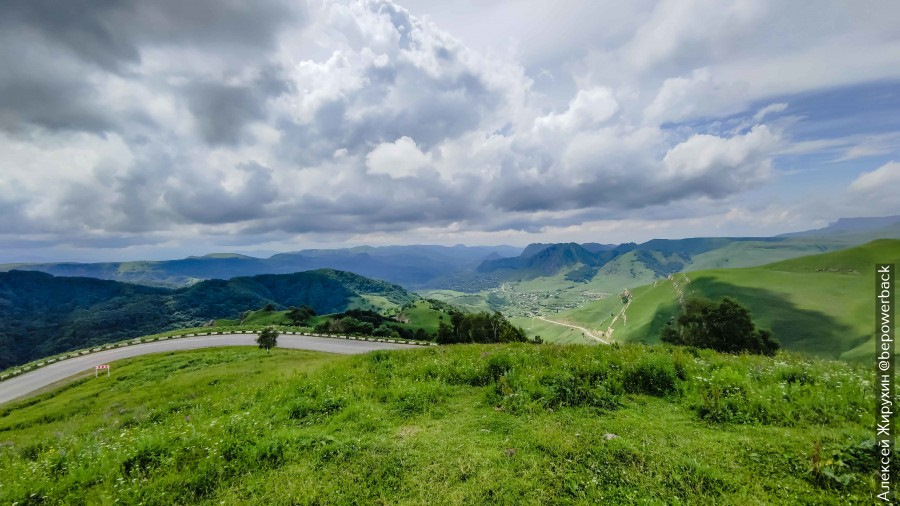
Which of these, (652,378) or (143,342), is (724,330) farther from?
(143,342)

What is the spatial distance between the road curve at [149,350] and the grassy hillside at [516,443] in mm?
58328

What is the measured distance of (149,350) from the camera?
80.6 meters

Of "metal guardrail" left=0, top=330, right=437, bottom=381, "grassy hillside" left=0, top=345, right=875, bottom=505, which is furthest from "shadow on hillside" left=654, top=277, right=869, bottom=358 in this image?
"grassy hillside" left=0, top=345, right=875, bottom=505

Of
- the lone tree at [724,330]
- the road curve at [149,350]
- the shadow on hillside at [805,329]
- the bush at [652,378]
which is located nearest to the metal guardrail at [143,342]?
the road curve at [149,350]

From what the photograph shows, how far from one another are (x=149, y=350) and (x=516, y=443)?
99955 mm

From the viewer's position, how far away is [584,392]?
1162 cm

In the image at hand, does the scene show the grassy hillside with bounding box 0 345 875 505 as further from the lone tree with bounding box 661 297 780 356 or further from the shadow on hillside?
the shadow on hillside

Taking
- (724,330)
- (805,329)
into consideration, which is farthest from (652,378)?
(805,329)

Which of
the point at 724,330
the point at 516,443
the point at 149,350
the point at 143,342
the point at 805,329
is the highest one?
the point at 516,443

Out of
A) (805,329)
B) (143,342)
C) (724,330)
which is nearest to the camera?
(143,342)

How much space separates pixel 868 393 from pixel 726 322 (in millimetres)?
99005

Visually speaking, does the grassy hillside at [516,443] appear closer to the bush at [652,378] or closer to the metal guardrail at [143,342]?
the bush at [652,378]

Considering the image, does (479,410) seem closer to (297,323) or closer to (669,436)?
(669,436)

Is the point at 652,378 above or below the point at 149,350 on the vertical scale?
above
